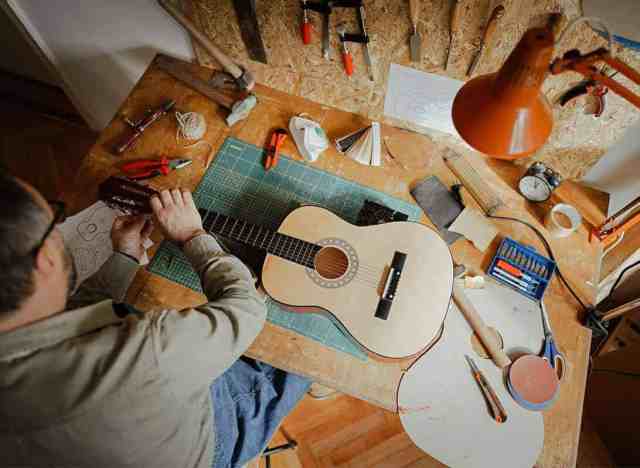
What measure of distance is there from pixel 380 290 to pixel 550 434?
2.14ft

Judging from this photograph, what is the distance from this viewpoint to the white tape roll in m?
1.40

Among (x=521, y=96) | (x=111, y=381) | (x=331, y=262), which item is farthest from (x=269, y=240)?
(x=521, y=96)

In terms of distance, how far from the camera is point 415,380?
1247mm

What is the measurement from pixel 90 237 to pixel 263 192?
0.60 meters

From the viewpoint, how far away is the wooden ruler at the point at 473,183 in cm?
143

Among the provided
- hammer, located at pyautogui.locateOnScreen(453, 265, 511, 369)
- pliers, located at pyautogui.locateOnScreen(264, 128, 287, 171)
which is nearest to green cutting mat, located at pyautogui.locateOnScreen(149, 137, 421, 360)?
pliers, located at pyautogui.locateOnScreen(264, 128, 287, 171)

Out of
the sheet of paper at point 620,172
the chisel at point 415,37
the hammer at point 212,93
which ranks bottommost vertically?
the hammer at point 212,93

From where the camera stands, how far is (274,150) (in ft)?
4.86

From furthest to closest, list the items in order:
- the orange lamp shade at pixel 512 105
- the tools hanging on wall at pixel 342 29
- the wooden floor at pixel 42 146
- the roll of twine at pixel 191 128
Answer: the wooden floor at pixel 42 146 → the roll of twine at pixel 191 128 → the tools hanging on wall at pixel 342 29 → the orange lamp shade at pixel 512 105

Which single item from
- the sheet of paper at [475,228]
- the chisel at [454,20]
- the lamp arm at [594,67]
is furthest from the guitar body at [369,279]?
the lamp arm at [594,67]

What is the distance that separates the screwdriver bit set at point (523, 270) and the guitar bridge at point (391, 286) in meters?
0.31

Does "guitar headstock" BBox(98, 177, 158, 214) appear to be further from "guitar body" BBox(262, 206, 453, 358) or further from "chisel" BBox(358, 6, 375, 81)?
"chisel" BBox(358, 6, 375, 81)

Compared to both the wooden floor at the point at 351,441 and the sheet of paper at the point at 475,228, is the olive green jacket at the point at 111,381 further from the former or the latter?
the wooden floor at the point at 351,441

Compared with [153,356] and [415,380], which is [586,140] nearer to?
[415,380]
